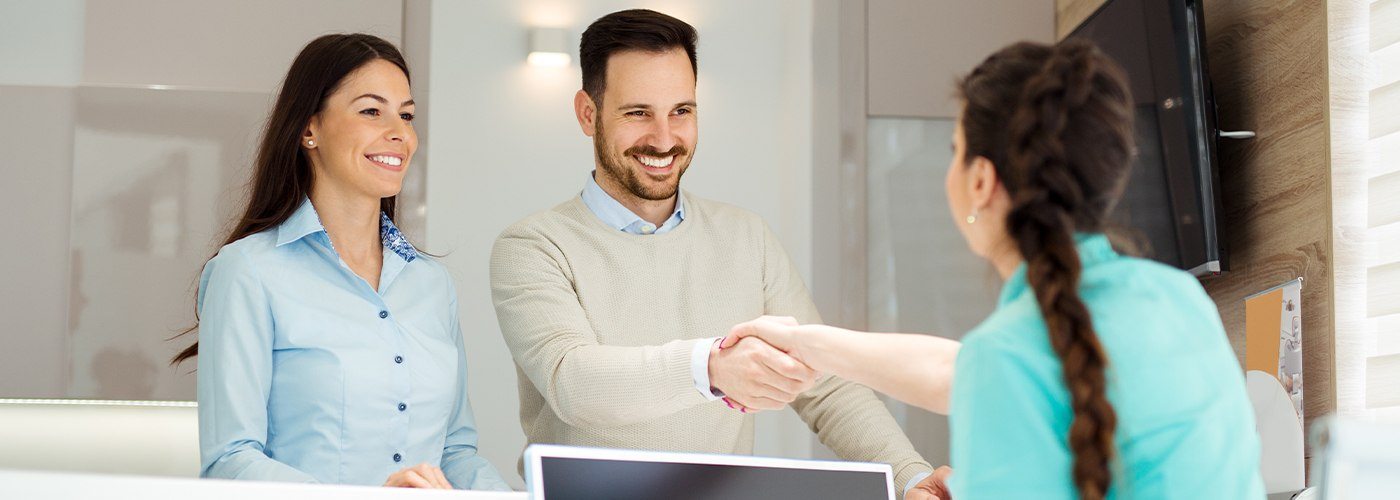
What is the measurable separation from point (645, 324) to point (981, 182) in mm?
1565

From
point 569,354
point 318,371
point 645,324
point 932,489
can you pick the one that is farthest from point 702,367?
point 318,371

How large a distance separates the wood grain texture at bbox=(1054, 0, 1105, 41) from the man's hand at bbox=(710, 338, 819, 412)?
6.47 feet

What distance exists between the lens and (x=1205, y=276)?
8.94ft

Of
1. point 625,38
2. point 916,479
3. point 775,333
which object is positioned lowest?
point 916,479

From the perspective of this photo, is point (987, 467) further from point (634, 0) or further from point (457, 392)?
point (634, 0)

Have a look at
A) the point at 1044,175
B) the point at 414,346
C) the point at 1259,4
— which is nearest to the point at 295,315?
the point at 414,346

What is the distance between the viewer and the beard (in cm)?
269

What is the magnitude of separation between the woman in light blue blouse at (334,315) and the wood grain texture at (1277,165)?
4.91 feet

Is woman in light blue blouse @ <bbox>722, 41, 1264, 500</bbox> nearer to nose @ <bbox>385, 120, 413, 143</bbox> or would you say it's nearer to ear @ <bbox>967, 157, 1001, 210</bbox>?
ear @ <bbox>967, 157, 1001, 210</bbox>

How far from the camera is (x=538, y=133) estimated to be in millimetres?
3859

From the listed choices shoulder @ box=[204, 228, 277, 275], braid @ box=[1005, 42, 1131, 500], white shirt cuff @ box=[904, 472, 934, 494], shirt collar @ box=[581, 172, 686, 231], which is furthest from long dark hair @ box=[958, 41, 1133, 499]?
shirt collar @ box=[581, 172, 686, 231]

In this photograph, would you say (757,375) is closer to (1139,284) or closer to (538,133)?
(1139,284)

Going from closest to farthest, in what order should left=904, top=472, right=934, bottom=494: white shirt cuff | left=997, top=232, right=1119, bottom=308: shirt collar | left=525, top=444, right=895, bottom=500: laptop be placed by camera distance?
left=997, top=232, right=1119, bottom=308: shirt collar
left=525, top=444, right=895, bottom=500: laptop
left=904, top=472, right=934, bottom=494: white shirt cuff

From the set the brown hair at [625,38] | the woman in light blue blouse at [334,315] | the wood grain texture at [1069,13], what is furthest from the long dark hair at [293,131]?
the wood grain texture at [1069,13]
